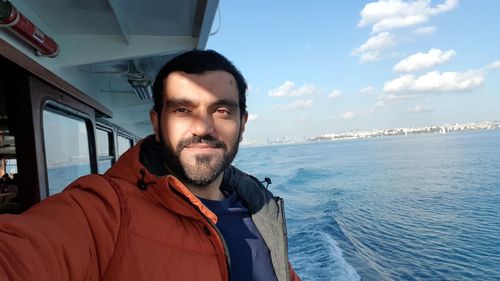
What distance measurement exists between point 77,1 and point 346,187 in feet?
57.9

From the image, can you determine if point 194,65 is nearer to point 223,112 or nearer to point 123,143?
point 223,112

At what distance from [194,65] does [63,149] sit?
151 centimetres

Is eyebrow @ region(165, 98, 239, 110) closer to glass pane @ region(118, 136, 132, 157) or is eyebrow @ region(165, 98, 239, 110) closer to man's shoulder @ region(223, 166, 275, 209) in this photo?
man's shoulder @ region(223, 166, 275, 209)

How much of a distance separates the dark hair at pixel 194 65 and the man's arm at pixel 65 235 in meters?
0.52

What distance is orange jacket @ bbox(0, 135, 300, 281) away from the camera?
2.84 feet

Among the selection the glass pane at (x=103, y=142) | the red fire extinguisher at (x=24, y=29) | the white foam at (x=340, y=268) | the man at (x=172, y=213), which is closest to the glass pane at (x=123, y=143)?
the glass pane at (x=103, y=142)

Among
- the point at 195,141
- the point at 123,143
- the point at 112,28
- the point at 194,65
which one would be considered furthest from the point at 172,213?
the point at 123,143

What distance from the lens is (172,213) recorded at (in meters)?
1.22

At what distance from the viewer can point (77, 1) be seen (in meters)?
2.83

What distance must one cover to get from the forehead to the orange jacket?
0.94 feet

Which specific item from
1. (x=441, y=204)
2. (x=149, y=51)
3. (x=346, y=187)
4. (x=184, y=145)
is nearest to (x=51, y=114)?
(x=184, y=145)

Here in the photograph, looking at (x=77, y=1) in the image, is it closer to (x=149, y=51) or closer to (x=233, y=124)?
(x=149, y=51)

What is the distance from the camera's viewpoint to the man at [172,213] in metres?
0.94

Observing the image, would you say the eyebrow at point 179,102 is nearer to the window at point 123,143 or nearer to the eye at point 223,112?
the eye at point 223,112
